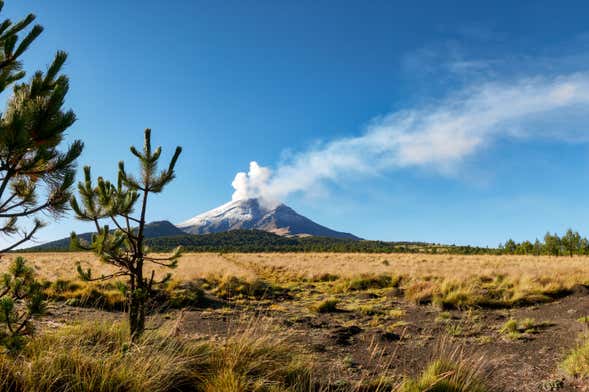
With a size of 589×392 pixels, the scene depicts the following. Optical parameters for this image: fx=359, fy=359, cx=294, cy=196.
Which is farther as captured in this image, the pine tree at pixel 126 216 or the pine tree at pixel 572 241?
the pine tree at pixel 572 241

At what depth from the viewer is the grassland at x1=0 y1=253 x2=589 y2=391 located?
4066 millimetres

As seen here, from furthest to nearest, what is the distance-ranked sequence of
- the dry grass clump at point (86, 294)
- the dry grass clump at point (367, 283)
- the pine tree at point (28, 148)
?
1. the dry grass clump at point (367, 283)
2. the dry grass clump at point (86, 294)
3. the pine tree at point (28, 148)

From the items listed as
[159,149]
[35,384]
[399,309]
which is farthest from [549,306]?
[35,384]

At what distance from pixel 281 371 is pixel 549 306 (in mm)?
11413

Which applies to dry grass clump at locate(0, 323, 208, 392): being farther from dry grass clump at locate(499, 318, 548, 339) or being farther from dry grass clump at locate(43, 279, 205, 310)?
dry grass clump at locate(43, 279, 205, 310)

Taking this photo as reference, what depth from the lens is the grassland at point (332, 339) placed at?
4.07m

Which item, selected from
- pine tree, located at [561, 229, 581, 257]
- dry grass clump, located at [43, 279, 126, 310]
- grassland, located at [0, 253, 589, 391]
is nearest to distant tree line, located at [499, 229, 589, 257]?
pine tree, located at [561, 229, 581, 257]

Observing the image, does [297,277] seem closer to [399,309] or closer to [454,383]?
[399,309]

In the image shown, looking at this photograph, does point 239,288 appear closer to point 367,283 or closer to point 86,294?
point 86,294

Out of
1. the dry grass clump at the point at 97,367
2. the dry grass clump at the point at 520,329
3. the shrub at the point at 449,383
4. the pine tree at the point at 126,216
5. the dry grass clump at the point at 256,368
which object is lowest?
the dry grass clump at the point at 520,329

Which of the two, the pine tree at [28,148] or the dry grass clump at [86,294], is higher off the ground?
the pine tree at [28,148]

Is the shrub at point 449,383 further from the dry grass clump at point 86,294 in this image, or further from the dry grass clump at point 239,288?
the dry grass clump at point 239,288

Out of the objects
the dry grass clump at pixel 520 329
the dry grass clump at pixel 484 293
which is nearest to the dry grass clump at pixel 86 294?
the dry grass clump at pixel 484 293

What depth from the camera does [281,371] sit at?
4.66 m
